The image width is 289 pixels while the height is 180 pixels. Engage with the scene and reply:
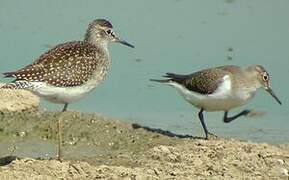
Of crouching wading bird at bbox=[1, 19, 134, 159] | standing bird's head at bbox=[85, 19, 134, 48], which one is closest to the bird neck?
standing bird's head at bbox=[85, 19, 134, 48]

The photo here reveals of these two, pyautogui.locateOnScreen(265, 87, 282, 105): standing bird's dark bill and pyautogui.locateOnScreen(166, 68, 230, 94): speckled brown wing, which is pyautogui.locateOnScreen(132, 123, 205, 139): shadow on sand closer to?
pyautogui.locateOnScreen(166, 68, 230, 94): speckled brown wing

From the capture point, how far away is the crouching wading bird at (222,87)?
13.0 metres

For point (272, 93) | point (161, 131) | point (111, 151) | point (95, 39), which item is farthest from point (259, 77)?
point (95, 39)

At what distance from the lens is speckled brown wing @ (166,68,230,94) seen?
1306cm

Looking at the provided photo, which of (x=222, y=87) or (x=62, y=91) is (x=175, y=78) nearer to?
(x=222, y=87)

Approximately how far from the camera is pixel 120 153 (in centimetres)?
1191

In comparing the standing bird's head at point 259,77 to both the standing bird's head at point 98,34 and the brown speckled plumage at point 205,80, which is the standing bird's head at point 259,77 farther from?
the standing bird's head at point 98,34

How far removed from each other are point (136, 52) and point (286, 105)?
9.46 feet

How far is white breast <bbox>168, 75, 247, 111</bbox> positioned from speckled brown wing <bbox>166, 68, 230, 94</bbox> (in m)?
0.06

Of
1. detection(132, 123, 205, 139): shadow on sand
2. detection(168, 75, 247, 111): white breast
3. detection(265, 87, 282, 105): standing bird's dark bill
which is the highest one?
detection(168, 75, 247, 111): white breast

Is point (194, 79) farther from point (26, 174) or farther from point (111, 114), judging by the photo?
point (26, 174)

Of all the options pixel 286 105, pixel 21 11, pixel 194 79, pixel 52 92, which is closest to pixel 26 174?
pixel 52 92

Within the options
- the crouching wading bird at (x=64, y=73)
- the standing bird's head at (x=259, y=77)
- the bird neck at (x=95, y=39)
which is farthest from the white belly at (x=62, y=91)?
the standing bird's head at (x=259, y=77)

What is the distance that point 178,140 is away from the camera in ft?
41.4
